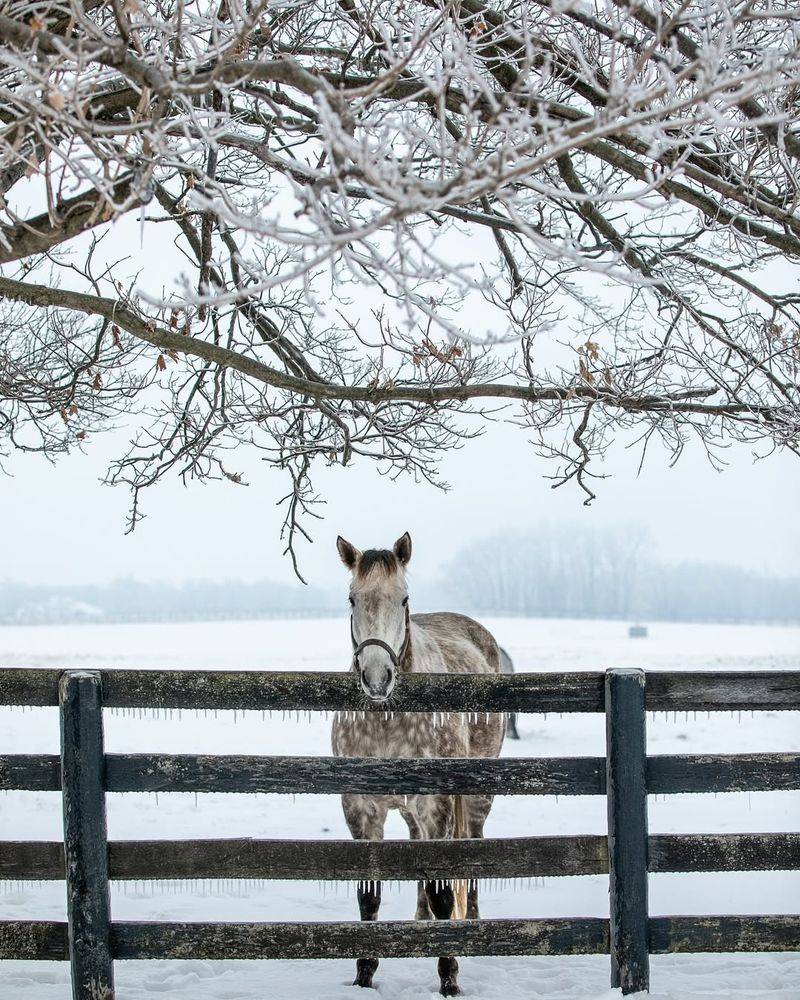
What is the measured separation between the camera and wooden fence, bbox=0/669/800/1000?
399 centimetres

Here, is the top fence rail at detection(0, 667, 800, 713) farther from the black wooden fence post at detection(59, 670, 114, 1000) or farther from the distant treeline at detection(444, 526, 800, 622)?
the distant treeline at detection(444, 526, 800, 622)

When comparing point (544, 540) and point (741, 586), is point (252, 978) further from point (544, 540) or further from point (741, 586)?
point (741, 586)

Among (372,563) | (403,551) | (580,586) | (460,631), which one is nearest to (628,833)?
(372,563)

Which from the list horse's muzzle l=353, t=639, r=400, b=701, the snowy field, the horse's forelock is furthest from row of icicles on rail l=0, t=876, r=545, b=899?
horse's muzzle l=353, t=639, r=400, b=701

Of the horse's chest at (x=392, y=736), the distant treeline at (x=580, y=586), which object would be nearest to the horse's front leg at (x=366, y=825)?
the horse's chest at (x=392, y=736)

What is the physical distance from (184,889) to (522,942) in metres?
3.66

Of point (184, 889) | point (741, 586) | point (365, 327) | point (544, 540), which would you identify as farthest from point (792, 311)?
point (741, 586)

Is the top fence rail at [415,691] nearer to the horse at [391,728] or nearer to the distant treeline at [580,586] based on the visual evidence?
the horse at [391,728]

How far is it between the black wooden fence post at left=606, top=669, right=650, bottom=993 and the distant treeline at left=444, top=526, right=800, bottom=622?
68.8 metres

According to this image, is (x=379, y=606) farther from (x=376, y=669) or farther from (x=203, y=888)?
(x=203, y=888)

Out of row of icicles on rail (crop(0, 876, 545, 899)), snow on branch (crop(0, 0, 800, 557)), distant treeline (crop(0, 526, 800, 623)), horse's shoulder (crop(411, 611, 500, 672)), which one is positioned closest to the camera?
snow on branch (crop(0, 0, 800, 557))

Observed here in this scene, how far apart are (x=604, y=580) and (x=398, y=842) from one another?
8205 cm

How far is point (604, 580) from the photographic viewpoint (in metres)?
84.2

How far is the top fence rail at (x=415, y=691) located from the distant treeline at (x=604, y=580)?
6872 cm
